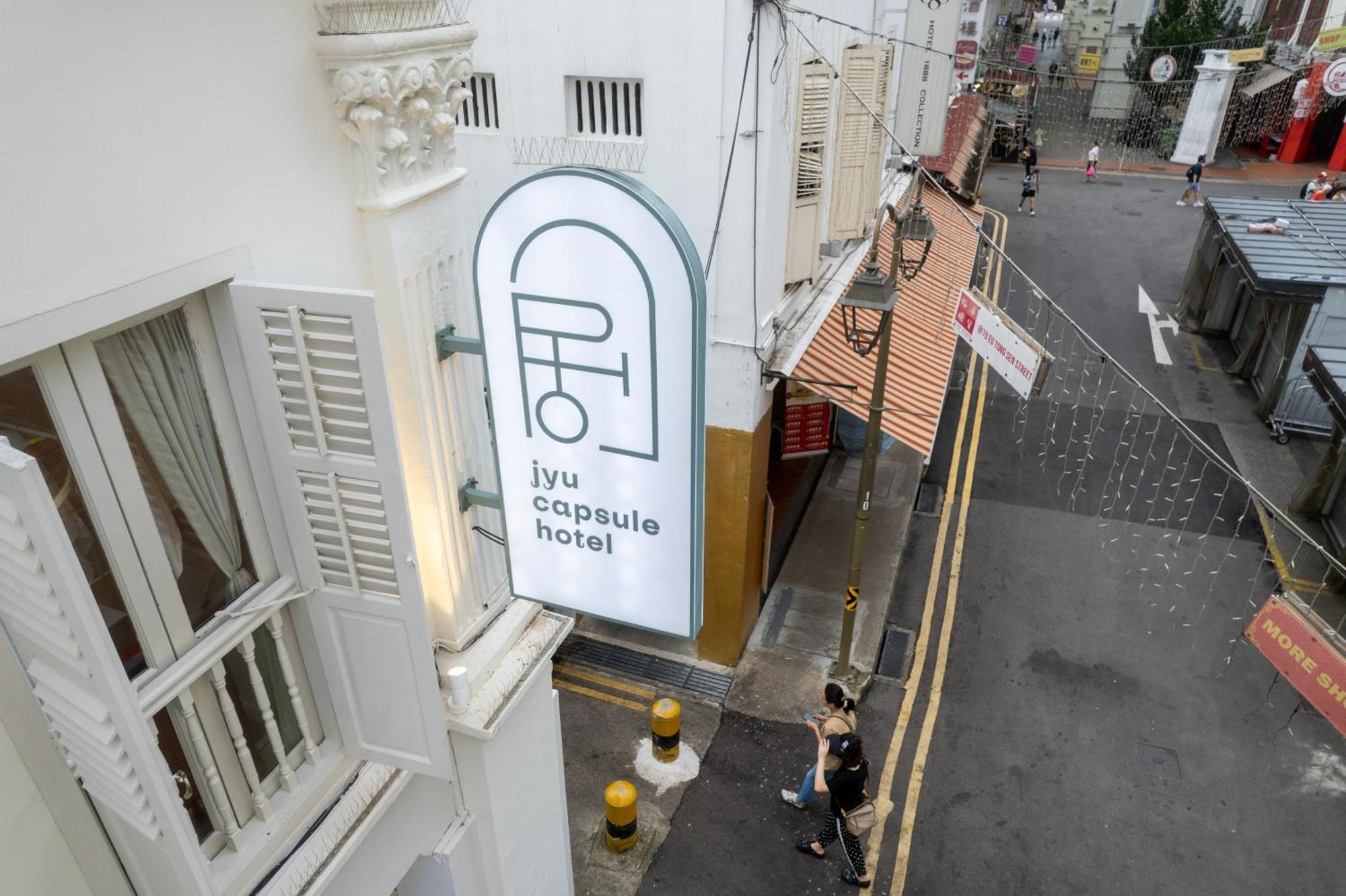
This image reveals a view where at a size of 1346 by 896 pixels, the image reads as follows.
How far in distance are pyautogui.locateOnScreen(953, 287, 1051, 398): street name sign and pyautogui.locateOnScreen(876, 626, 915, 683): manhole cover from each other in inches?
148

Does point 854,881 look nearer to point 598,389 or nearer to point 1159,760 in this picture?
point 1159,760

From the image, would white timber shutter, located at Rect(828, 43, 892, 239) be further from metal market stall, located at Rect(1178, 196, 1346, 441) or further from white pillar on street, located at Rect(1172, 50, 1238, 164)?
white pillar on street, located at Rect(1172, 50, 1238, 164)

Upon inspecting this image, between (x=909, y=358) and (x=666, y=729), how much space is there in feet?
17.9

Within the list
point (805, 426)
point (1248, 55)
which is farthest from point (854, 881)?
point (1248, 55)

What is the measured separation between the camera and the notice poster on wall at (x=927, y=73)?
13.7 meters

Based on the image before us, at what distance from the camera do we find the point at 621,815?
7324 mm

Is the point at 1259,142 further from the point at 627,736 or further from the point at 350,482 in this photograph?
the point at 350,482

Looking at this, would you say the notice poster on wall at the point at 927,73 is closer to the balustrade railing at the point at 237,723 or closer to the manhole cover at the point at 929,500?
the manhole cover at the point at 929,500

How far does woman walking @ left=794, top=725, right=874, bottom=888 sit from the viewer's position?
7.02 metres

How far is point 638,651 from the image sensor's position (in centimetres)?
997

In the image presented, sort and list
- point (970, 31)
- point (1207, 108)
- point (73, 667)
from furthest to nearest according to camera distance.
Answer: point (1207, 108), point (970, 31), point (73, 667)

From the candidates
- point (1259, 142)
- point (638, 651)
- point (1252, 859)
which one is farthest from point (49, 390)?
point (1259, 142)

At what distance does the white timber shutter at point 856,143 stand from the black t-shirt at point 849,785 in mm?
6556

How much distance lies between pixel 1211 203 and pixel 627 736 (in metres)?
15.8
